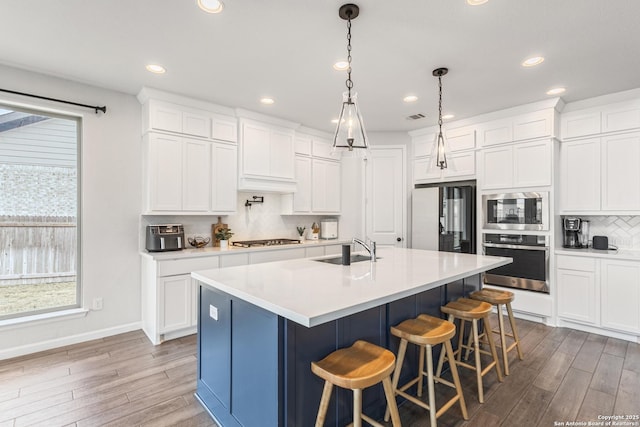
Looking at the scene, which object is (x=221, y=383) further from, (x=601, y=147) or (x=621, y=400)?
(x=601, y=147)

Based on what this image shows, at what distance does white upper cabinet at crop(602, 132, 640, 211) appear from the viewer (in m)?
3.40

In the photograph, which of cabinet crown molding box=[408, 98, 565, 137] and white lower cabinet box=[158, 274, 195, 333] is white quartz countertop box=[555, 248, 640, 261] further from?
white lower cabinet box=[158, 274, 195, 333]

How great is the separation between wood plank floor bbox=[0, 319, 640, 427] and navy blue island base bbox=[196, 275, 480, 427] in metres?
0.25

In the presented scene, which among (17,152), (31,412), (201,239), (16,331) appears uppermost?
(17,152)

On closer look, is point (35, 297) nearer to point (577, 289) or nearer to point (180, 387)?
point (180, 387)

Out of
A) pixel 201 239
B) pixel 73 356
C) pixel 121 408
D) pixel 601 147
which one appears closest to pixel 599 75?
pixel 601 147

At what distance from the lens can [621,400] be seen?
2.23 m

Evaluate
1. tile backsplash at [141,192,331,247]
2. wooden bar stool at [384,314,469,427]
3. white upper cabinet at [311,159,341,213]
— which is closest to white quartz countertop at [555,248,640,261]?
wooden bar stool at [384,314,469,427]


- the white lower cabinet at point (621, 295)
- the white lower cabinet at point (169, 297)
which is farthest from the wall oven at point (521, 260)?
the white lower cabinet at point (169, 297)

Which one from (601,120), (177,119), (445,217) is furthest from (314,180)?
(601,120)

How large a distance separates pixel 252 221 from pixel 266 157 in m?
0.95

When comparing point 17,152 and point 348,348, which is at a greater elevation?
point 17,152

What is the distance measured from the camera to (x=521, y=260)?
3.93m

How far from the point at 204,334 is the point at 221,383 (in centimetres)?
36
